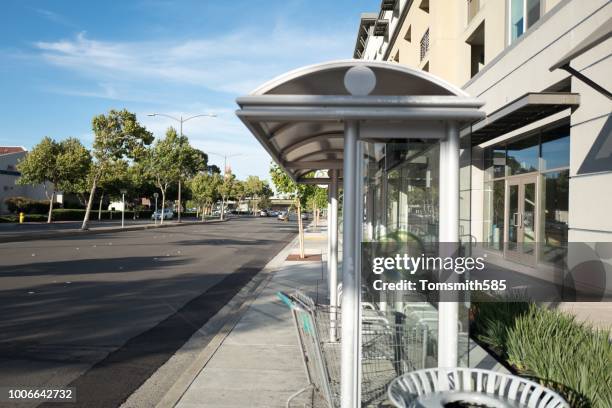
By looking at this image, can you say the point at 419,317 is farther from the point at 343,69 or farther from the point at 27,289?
the point at 27,289

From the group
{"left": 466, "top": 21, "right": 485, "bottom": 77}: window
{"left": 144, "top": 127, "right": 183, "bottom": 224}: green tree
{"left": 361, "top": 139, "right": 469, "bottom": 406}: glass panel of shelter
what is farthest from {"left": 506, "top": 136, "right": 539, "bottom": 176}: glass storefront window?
{"left": 144, "top": 127, "right": 183, "bottom": 224}: green tree

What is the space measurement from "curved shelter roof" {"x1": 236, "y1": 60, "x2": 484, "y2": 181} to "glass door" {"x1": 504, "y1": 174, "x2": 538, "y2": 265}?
11058mm

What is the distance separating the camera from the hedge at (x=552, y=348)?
3.81m

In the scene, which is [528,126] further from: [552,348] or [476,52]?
[552,348]

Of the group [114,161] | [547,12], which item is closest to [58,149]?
[114,161]

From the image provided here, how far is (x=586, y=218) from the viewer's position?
948 cm

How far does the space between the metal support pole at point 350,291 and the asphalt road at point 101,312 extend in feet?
8.23

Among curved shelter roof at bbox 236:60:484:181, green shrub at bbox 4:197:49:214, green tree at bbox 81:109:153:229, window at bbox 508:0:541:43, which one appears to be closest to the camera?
curved shelter roof at bbox 236:60:484:181

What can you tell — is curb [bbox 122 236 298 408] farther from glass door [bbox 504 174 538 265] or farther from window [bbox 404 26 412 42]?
window [bbox 404 26 412 42]

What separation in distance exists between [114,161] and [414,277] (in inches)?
1219

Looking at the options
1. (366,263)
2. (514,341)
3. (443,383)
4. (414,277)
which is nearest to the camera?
(443,383)

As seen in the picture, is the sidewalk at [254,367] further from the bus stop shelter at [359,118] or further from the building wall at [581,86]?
the building wall at [581,86]

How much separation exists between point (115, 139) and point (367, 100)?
30.4 meters

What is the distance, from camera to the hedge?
3.81m
